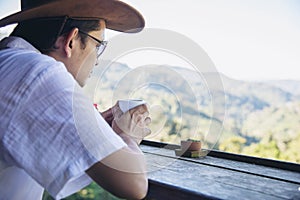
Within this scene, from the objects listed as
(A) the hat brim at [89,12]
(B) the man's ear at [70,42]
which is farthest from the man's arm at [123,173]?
(A) the hat brim at [89,12]

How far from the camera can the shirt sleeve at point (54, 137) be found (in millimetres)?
582

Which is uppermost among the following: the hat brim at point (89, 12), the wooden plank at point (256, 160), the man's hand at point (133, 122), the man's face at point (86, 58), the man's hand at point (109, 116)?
the hat brim at point (89, 12)

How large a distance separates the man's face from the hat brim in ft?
0.22

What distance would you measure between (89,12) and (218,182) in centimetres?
76

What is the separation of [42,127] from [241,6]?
1625 millimetres

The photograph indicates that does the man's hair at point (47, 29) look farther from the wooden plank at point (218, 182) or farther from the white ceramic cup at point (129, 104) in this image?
the wooden plank at point (218, 182)

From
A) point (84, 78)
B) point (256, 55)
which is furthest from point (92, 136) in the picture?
point (256, 55)

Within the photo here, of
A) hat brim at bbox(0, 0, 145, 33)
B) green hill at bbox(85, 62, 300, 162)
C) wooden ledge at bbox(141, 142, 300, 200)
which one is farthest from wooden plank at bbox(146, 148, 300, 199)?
hat brim at bbox(0, 0, 145, 33)

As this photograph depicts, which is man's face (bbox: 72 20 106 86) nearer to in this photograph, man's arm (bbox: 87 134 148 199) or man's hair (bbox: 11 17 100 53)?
man's hair (bbox: 11 17 100 53)

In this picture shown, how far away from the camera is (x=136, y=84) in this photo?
985 millimetres

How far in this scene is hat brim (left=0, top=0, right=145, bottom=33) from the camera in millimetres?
1016

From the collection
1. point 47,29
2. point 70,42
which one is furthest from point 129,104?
point 47,29

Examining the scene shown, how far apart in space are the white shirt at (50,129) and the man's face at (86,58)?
0.37 m

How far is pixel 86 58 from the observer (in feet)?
3.51
